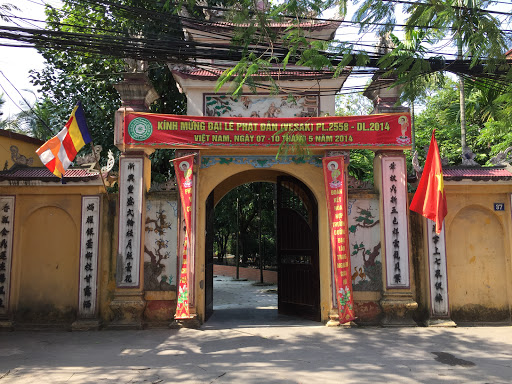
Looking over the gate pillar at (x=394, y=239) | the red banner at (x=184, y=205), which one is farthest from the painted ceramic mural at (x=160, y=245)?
the gate pillar at (x=394, y=239)

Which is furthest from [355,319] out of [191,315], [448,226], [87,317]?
[87,317]

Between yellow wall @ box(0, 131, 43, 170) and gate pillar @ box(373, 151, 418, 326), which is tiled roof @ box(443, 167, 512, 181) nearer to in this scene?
gate pillar @ box(373, 151, 418, 326)

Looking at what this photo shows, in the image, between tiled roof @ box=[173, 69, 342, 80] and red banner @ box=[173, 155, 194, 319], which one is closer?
red banner @ box=[173, 155, 194, 319]

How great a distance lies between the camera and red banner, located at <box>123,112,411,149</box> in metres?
7.49

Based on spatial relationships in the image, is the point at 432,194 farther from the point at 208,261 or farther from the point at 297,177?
the point at 208,261

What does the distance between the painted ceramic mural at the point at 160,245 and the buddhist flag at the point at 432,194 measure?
13.9 feet

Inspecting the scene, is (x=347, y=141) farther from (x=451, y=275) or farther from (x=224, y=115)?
(x=451, y=275)

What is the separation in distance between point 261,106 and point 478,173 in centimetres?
416

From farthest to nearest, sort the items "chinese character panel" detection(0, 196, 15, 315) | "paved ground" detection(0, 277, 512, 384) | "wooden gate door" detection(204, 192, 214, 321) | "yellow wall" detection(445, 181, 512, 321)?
1. "wooden gate door" detection(204, 192, 214, 321)
2. "yellow wall" detection(445, 181, 512, 321)
3. "chinese character panel" detection(0, 196, 15, 315)
4. "paved ground" detection(0, 277, 512, 384)

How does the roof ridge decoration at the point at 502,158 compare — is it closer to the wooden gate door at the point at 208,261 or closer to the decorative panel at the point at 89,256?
the wooden gate door at the point at 208,261

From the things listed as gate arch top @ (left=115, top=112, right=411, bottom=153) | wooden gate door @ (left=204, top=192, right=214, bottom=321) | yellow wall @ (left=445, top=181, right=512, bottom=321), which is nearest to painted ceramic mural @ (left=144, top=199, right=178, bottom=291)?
wooden gate door @ (left=204, top=192, right=214, bottom=321)

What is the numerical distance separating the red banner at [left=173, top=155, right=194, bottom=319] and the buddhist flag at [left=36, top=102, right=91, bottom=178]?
1632 mm

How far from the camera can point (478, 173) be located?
25.2 feet

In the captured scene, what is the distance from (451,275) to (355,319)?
1932mm
